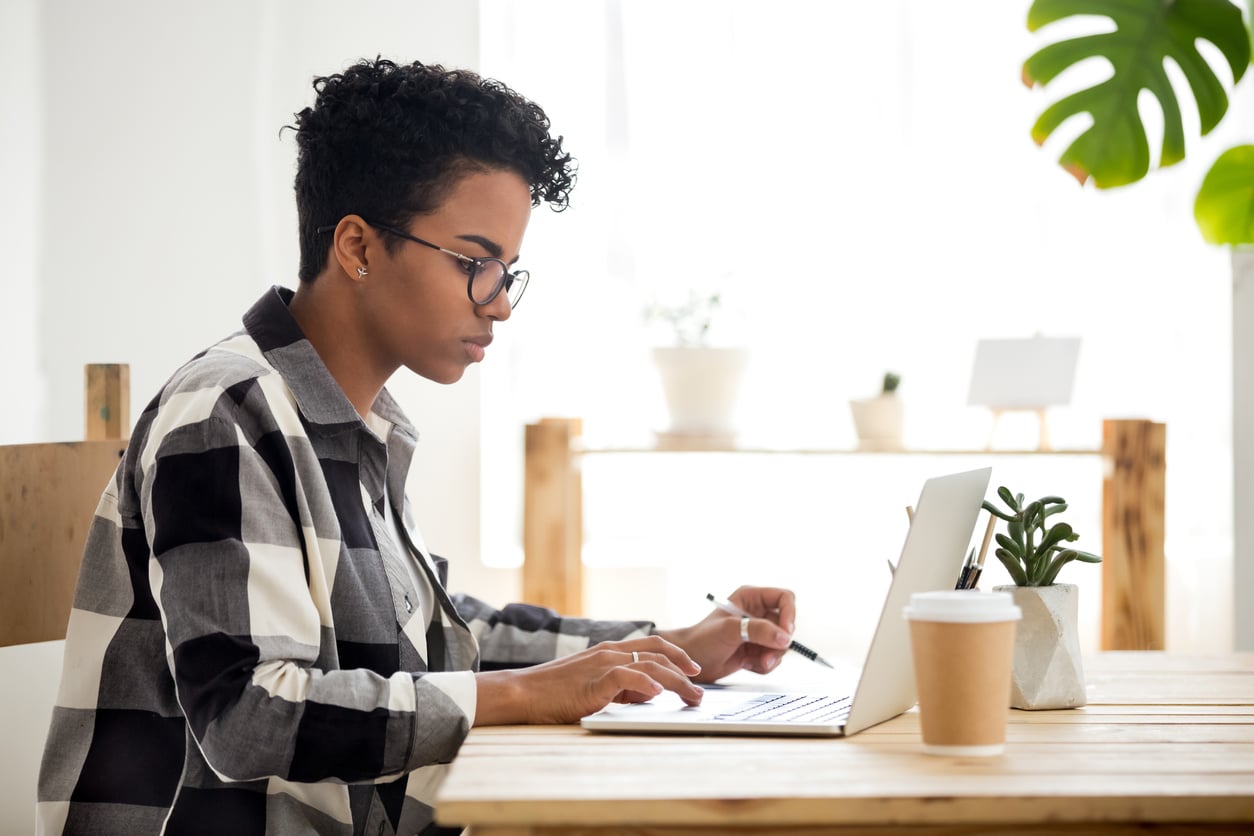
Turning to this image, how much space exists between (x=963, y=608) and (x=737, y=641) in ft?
1.71

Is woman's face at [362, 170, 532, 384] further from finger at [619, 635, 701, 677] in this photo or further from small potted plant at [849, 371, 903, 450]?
small potted plant at [849, 371, 903, 450]

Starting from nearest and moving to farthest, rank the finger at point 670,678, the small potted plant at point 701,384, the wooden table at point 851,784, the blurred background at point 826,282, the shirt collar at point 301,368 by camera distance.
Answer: the wooden table at point 851,784 → the finger at point 670,678 → the shirt collar at point 301,368 → the small potted plant at point 701,384 → the blurred background at point 826,282

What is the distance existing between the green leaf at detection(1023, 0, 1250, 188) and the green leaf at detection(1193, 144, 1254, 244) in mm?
120

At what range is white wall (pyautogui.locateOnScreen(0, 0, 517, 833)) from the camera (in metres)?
2.53

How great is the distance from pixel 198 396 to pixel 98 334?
166cm

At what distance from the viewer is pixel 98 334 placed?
8.47 ft

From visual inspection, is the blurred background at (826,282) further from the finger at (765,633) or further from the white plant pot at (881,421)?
the finger at (765,633)

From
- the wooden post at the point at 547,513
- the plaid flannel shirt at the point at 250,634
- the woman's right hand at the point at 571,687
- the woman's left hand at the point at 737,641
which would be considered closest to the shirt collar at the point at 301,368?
the plaid flannel shirt at the point at 250,634

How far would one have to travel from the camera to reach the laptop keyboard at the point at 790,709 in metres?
1.02

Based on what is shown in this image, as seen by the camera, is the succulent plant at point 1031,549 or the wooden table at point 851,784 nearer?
the wooden table at point 851,784

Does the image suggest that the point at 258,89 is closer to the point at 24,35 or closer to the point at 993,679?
the point at 24,35

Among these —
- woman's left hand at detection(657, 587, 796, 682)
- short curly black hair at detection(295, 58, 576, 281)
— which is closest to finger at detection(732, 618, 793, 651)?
woman's left hand at detection(657, 587, 796, 682)

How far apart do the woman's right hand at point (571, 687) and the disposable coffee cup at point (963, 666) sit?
0.25 m

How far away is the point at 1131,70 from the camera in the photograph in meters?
2.25
